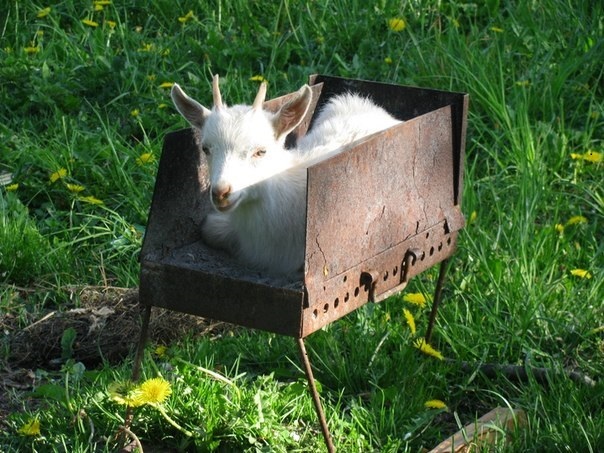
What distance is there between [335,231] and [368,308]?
3.66ft

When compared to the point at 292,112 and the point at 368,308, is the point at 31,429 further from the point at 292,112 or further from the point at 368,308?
the point at 368,308

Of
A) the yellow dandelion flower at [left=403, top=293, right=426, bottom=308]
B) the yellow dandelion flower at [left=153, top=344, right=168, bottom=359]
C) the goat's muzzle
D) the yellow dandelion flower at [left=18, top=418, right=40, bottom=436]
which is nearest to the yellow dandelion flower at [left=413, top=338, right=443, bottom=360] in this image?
the yellow dandelion flower at [left=403, top=293, right=426, bottom=308]

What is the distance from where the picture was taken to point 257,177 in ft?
12.2

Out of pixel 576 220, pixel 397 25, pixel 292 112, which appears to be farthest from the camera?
pixel 397 25

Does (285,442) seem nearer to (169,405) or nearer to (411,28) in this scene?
(169,405)

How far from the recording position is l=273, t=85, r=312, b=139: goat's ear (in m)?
3.76

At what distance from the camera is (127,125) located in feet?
20.3

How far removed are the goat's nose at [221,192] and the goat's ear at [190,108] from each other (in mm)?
388

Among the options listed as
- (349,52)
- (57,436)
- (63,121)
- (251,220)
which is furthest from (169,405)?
(349,52)

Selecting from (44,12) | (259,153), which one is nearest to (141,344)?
(259,153)

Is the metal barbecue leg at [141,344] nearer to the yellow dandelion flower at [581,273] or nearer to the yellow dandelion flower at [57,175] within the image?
the yellow dandelion flower at [57,175]

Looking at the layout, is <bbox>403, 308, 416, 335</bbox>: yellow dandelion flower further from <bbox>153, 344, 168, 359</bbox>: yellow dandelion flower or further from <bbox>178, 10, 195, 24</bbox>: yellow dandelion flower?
<bbox>178, 10, 195, 24</bbox>: yellow dandelion flower

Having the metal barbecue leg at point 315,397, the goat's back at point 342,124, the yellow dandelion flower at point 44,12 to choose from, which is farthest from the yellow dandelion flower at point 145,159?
the metal barbecue leg at point 315,397

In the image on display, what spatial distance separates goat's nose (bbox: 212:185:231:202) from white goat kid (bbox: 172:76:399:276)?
0.05 ft
